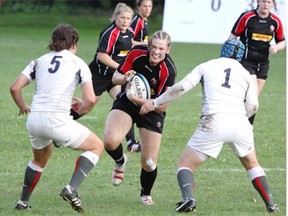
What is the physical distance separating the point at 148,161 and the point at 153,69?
87cm

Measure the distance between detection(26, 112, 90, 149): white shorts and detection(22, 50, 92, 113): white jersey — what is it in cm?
6

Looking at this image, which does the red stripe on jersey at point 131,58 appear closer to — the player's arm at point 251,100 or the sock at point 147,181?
the sock at point 147,181

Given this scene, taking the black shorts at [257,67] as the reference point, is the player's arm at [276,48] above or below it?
above

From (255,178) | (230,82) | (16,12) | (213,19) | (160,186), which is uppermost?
(230,82)

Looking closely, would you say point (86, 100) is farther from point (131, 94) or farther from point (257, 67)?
point (257, 67)

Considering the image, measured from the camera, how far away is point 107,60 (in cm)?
1173

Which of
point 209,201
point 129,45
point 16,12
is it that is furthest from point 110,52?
point 16,12

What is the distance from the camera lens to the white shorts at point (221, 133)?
802 centimetres

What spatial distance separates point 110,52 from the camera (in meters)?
12.0

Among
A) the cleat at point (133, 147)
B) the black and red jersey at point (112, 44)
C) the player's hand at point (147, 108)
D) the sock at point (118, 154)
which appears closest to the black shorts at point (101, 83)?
the black and red jersey at point (112, 44)

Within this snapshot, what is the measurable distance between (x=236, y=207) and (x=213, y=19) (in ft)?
55.5

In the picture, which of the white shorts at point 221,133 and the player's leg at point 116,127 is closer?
the white shorts at point 221,133

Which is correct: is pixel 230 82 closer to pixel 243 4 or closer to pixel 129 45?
pixel 129 45

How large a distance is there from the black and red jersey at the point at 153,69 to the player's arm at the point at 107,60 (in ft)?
8.60
